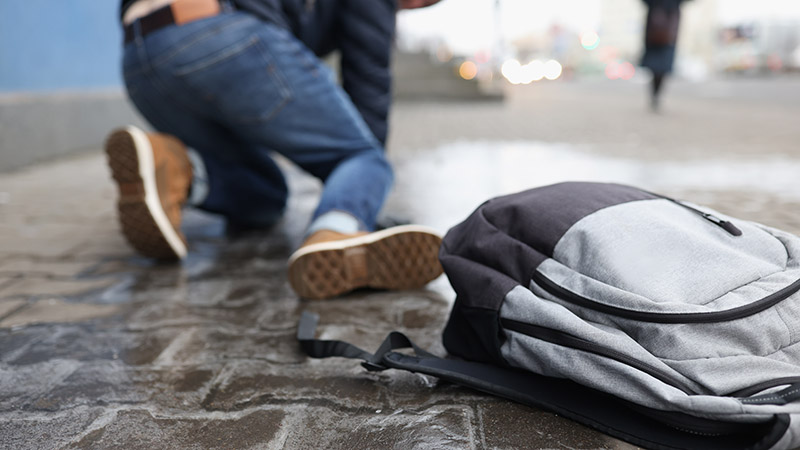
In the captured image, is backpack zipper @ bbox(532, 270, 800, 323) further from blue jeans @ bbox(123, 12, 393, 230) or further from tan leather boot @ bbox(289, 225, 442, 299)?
blue jeans @ bbox(123, 12, 393, 230)

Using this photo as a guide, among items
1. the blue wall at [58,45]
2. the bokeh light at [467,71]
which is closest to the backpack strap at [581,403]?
the blue wall at [58,45]

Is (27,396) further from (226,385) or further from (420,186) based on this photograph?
(420,186)

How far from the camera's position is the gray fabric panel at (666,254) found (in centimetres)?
121

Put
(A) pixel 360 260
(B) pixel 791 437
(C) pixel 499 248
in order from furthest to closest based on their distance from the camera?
(A) pixel 360 260, (C) pixel 499 248, (B) pixel 791 437

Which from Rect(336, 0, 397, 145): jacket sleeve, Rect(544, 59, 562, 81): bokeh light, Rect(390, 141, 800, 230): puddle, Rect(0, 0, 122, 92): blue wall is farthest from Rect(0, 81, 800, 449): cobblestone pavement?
Rect(544, 59, 562, 81): bokeh light

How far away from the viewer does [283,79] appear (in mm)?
Answer: 2111

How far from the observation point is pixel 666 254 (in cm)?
127

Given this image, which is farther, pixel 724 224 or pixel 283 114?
pixel 283 114

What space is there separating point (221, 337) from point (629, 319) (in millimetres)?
1087

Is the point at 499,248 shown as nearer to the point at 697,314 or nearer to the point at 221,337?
the point at 697,314

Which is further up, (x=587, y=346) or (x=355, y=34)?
(x=355, y=34)

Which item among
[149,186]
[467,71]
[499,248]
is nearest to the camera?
[499,248]

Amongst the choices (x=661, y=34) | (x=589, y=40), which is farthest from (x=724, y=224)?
(x=589, y=40)

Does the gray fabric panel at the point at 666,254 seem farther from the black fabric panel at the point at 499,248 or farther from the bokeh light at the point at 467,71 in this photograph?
the bokeh light at the point at 467,71
